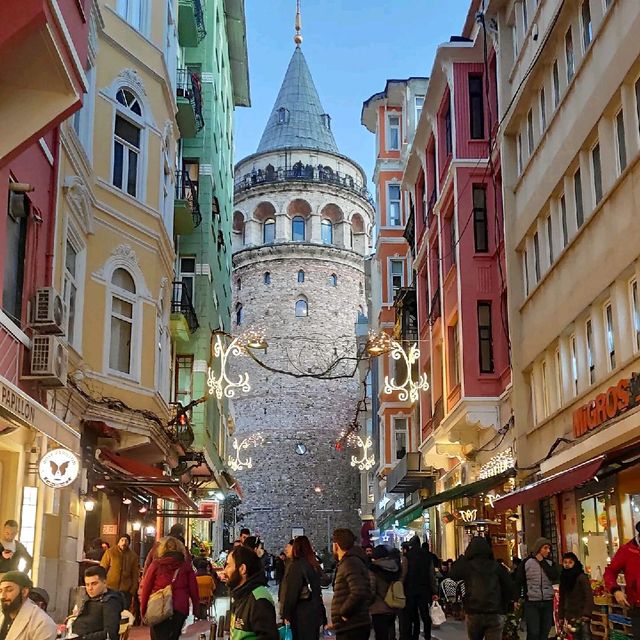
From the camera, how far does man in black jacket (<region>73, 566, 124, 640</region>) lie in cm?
796

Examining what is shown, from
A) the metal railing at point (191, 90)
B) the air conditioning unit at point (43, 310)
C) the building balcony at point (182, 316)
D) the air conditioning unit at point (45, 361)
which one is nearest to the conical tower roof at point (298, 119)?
the metal railing at point (191, 90)

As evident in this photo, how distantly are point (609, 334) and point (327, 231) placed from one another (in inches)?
2087

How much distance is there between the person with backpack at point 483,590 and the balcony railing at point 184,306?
17549 millimetres

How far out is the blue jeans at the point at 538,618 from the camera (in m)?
11.9

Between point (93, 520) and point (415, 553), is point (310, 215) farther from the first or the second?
point (415, 553)

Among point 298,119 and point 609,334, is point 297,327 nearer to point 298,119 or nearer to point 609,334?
point 298,119

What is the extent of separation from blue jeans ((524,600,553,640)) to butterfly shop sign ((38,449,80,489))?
581cm

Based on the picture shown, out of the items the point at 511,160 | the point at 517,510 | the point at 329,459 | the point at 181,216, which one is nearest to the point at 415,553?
the point at 517,510

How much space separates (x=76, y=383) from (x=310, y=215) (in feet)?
167

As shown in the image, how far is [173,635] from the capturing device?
33.2ft

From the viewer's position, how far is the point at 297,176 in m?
66.7

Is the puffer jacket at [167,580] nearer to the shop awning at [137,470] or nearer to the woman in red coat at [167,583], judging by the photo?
the woman in red coat at [167,583]

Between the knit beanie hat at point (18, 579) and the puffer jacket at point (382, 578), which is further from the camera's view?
the puffer jacket at point (382, 578)

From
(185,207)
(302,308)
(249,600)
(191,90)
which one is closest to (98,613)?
(249,600)
